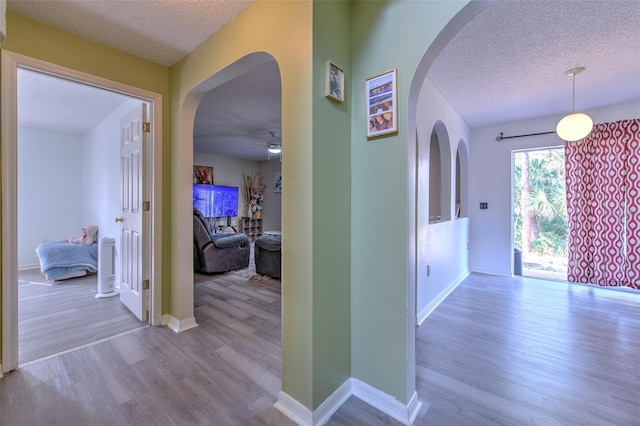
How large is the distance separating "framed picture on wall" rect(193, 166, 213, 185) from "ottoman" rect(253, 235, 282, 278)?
311 cm

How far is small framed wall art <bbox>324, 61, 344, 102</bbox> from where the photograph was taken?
54.1 inches

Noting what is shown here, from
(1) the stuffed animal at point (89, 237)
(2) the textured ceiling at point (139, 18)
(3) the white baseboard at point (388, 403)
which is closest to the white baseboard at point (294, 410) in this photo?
(3) the white baseboard at point (388, 403)

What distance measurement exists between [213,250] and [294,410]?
10.6 feet

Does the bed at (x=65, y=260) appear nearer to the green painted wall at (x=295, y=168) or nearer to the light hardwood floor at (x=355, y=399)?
the light hardwood floor at (x=355, y=399)

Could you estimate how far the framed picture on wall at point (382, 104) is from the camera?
1.39 m

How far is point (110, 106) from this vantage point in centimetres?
346

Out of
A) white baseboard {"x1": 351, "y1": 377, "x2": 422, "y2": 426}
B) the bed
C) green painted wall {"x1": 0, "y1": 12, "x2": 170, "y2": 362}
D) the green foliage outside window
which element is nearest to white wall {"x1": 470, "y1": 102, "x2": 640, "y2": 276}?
the green foliage outside window

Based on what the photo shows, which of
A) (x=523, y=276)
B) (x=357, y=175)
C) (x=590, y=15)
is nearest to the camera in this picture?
(x=357, y=175)

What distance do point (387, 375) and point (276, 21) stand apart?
2.06m

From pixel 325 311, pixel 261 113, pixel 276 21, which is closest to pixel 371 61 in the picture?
pixel 276 21

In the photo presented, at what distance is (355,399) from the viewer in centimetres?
152

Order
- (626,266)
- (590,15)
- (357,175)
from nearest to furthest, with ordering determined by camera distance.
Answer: (357,175) → (590,15) → (626,266)

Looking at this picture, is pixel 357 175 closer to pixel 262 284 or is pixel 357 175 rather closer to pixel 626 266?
pixel 262 284

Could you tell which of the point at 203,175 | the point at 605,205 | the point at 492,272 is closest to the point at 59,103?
the point at 203,175
